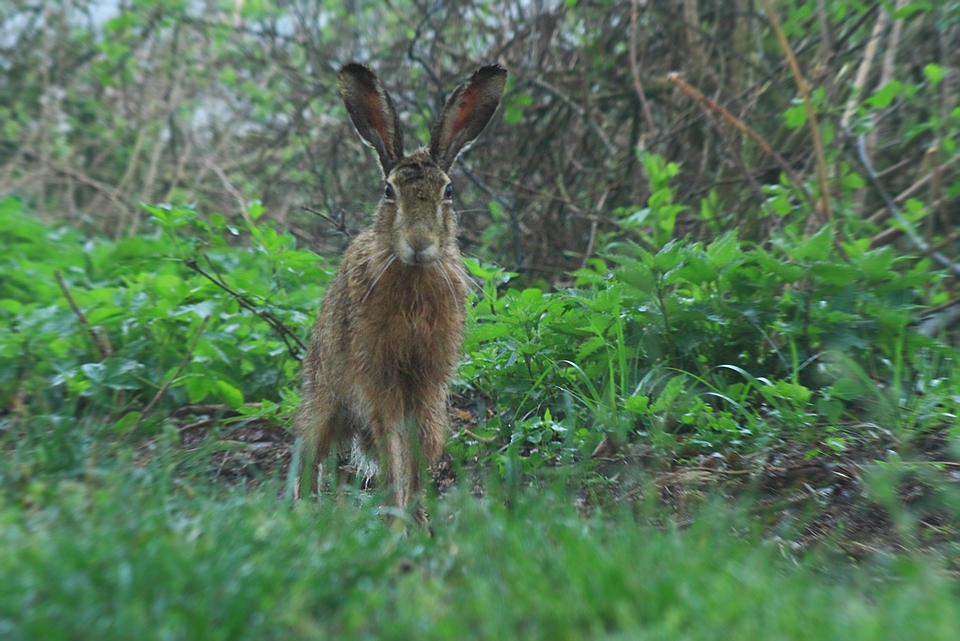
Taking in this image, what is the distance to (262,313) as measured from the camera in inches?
198

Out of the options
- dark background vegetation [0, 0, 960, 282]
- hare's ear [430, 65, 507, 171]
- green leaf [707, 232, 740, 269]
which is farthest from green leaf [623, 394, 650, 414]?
dark background vegetation [0, 0, 960, 282]

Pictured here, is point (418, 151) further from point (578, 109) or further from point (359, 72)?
point (578, 109)

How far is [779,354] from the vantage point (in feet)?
13.8

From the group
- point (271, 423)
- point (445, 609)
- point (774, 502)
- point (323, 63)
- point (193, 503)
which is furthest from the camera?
point (323, 63)

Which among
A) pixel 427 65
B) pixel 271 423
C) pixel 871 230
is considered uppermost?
pixel 427 65

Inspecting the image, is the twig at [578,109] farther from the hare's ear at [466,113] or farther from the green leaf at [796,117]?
the hare's ear at [466,113]

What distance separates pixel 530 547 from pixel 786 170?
4.38 metres

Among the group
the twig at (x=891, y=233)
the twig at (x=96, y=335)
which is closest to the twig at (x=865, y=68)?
the twig at (x=891, y=233)

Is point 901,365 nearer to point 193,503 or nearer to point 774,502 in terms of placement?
point 774,502

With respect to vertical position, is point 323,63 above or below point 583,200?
above

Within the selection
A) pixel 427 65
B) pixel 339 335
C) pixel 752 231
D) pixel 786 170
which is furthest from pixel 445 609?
pixel 427 65

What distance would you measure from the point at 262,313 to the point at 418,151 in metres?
1.49

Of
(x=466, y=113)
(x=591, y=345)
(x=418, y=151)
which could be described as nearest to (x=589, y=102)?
(x=466, y=113)

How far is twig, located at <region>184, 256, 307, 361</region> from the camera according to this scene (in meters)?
4.87
